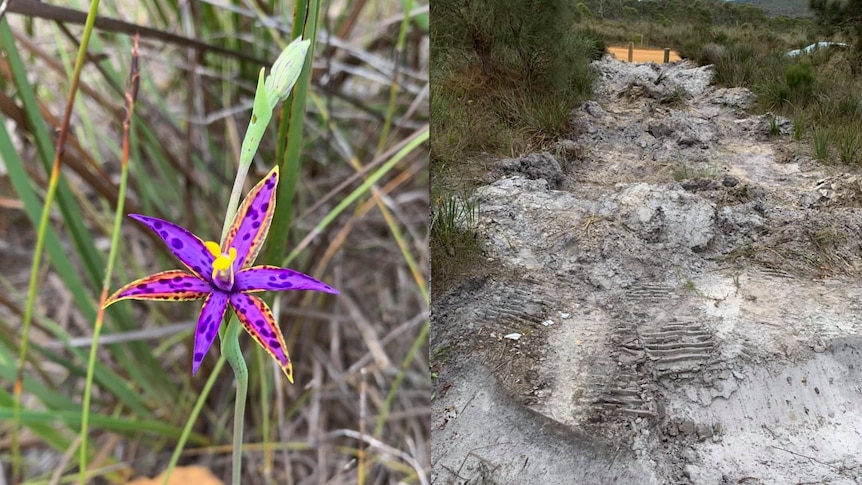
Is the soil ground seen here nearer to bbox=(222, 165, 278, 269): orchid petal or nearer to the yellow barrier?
the yellow barrier

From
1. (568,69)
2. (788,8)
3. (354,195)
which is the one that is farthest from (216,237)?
(788,8)

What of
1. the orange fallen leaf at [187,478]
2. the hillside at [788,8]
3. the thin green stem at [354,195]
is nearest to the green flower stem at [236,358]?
the thin green stem at [354,195]

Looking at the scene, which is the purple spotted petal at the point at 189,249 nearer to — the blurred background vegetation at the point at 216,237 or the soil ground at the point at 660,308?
the blurred background vegetation at the point at 216,237

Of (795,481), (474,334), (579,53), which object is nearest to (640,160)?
(579,53)

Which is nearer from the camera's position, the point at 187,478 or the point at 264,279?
the point at 264,279

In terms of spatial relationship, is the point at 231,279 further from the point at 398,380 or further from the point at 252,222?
the point at 398,380

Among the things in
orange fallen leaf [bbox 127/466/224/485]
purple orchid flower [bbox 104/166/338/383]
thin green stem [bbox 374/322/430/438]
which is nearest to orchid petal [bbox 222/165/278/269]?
purple orchid flower [bbox 104/166/338/383]
